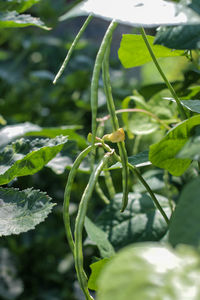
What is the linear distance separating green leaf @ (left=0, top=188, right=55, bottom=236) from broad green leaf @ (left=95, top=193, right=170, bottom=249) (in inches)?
6.4

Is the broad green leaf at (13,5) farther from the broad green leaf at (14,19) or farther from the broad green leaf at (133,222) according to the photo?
the broad green leaf at (133,222)

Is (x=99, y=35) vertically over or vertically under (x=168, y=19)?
under

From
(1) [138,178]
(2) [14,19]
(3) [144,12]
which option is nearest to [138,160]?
(1) [138,178]

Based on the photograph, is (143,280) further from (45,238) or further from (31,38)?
(31,38)

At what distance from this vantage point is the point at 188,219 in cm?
22

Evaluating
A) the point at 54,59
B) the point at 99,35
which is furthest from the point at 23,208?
the point at 99,35

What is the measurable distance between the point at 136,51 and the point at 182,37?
0.12 meters

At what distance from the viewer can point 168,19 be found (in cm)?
29

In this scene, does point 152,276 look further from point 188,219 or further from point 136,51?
point 136,51

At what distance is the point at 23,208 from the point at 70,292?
805mm

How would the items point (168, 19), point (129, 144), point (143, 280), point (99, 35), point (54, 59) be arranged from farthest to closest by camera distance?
point (99, 35) < point (54, 59) < point (129, 144) < point (168, 19) < point (143, 280)

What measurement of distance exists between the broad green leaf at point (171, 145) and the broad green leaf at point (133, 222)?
20cm

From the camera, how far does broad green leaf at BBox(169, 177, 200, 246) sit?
0.22m

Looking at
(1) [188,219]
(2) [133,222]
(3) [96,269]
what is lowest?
(2) [133,222]
